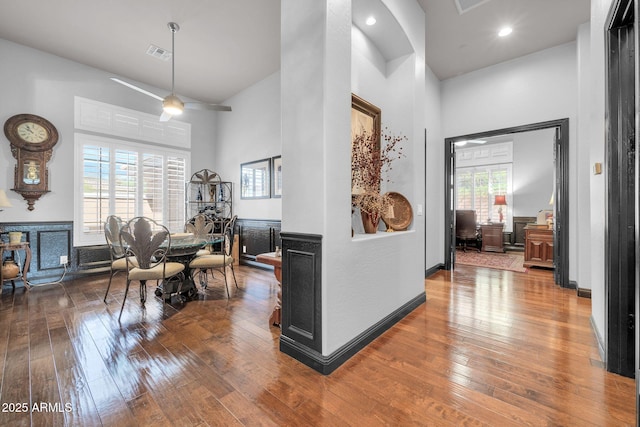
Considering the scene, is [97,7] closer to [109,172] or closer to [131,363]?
[109,172]

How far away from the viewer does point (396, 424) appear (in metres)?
1.44

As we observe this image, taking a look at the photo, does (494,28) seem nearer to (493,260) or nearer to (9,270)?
(493,260)

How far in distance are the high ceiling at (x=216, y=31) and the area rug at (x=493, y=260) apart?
3700 mm

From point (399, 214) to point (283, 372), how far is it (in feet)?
6.69

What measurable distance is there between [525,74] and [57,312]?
7030 millimetres

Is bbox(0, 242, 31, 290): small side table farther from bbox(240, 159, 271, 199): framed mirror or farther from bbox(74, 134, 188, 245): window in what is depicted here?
bbox(240, 159, 271, 199): framed mirror

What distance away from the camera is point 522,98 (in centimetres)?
424

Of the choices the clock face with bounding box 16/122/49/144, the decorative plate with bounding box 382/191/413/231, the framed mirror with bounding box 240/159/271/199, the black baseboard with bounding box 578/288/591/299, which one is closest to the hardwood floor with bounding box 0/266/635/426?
the black baseboard with bounding box 578/288/591/299

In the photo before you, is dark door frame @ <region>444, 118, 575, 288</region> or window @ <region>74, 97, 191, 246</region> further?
window @ <region>74, 97, 191, 246</region>

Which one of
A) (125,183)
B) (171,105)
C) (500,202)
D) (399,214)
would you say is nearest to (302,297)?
(399,214)

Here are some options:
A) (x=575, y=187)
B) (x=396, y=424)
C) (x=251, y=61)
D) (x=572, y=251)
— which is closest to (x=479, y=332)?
(x=396, y=424)

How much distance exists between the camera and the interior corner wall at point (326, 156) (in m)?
1.89

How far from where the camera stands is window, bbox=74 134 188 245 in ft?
15.2

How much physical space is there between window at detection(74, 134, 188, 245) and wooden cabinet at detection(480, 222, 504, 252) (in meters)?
7.50
